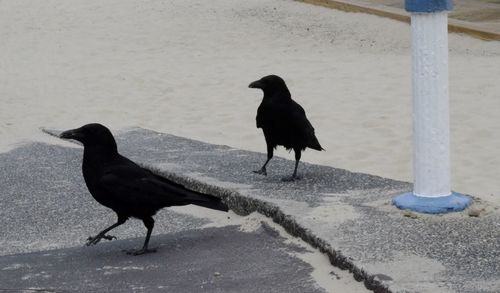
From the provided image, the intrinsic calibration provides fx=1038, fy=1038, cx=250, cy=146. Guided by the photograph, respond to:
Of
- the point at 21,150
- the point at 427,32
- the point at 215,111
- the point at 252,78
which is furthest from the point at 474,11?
the point at 427,32

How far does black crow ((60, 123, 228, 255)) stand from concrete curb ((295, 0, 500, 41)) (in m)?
8.62

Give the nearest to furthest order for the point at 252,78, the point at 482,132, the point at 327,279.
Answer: the point at 327,279 → the point at 482,132 → the point at 252,78

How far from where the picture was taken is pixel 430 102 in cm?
Answer: 438

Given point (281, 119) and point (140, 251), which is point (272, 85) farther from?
Result: point (140, 251)

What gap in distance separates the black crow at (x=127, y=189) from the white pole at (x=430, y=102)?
0.89 m

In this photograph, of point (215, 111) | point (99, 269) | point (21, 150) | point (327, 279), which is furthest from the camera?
point (215, 111)

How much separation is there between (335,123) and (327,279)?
16.3ft

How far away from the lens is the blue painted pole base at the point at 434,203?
4344 mm

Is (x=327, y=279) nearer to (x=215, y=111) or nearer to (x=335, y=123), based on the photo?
(x=335, y=123)

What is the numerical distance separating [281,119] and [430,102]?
116 cm

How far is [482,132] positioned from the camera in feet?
26.6

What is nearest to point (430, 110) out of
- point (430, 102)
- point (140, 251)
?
point (430, 102)

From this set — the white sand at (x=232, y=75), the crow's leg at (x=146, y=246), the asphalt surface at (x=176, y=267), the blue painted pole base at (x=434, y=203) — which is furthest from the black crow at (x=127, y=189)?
the white sand at (x=232, y=75)

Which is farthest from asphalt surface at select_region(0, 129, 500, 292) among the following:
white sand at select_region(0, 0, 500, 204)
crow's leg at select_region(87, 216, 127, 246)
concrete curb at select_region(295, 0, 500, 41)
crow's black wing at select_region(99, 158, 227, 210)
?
concrete curb at select_region(295, 0, 500, 41)
